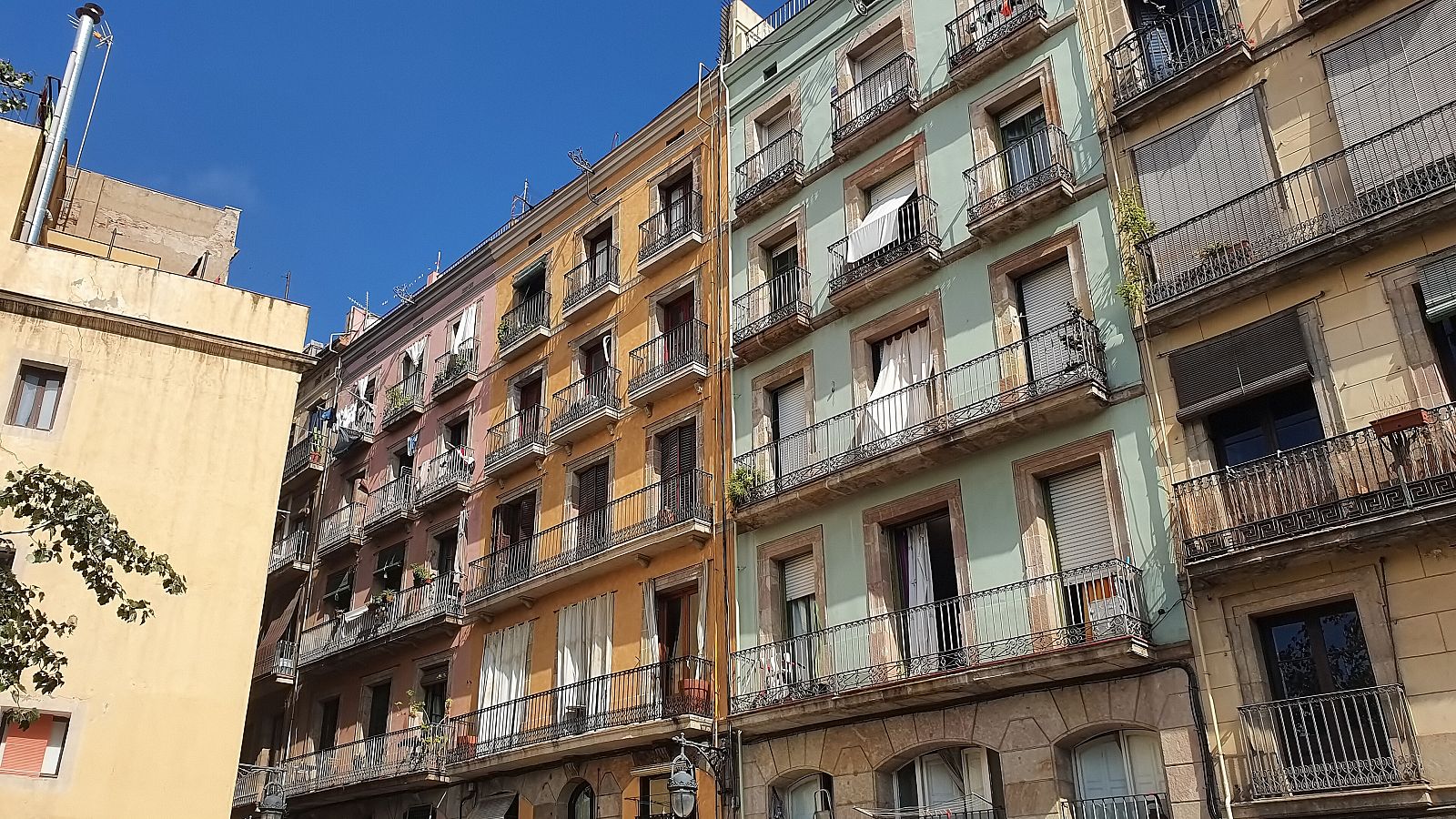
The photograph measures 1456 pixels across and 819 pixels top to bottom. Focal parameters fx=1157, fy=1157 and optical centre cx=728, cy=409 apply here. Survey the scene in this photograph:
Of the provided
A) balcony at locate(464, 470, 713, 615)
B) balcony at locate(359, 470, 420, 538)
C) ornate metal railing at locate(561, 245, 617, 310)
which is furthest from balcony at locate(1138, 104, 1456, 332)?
balcony at locate(359, 470, 420, 538)

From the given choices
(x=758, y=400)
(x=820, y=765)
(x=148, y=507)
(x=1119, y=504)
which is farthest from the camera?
(x=758, y=400)

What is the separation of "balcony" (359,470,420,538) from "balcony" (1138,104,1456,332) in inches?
773

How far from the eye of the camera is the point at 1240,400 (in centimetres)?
1506

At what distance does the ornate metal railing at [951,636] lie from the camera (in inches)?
604

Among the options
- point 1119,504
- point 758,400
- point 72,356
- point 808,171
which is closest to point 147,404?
point 72,356

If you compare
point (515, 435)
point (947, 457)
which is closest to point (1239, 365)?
point (947, 457)

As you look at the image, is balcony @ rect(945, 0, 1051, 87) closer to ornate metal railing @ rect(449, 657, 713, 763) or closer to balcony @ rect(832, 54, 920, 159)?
balcony @ rect(832, 54, 920, 159)

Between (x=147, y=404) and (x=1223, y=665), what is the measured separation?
694 inches

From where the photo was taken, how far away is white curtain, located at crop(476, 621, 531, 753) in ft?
78.7

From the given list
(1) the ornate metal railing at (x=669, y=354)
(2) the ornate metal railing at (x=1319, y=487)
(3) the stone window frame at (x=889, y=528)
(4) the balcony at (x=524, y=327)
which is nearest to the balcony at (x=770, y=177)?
(1) the ornate metal railing at (x=669, y=354)

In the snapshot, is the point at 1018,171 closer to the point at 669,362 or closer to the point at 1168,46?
the point at 1168,46

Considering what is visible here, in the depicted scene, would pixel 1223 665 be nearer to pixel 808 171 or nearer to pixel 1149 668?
pixel 1149 668

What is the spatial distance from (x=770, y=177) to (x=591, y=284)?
18.5 feet

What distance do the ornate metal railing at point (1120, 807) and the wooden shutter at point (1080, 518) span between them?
313cm
